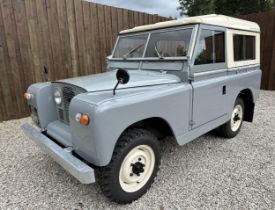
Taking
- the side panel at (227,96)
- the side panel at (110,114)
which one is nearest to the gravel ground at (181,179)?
the side panel at (227,96)

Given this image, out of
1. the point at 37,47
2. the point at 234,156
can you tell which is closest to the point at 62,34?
the point at 37,47

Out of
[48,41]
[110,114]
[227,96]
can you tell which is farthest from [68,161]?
[48,41]

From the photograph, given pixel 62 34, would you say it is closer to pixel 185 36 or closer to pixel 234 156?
pixel 185 36

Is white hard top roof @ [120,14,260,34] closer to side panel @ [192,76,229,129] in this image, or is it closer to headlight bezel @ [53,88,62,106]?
side panel @ [192,76,229,129]

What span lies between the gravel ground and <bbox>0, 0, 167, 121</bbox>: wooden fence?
1.65 m

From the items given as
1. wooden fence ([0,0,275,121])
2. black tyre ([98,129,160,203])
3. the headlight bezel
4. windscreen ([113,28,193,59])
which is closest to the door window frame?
windscreen ([113,28,193,59])

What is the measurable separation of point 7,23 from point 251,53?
509cm

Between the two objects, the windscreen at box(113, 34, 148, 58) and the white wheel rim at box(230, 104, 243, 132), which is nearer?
the windscreen at box(113, 34, 148, 58)

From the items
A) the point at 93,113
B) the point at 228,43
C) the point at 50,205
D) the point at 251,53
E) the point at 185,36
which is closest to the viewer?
the point at 93,113

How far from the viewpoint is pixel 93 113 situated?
1847 millimetres

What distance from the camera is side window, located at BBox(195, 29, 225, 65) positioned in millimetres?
2885

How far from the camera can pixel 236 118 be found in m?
4.04

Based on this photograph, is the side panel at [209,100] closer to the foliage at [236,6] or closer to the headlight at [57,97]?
the headlight at [57,97]

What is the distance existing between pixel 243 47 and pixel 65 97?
9.89 feet
